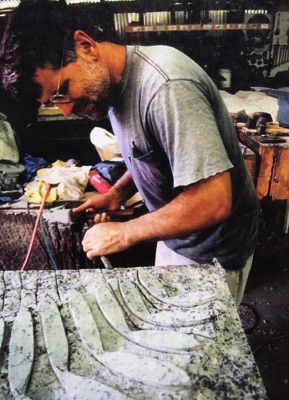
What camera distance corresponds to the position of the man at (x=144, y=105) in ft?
3.79

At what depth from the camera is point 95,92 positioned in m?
1.33

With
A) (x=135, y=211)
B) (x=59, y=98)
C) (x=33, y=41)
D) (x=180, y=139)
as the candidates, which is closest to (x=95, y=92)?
(x=59, y=98)

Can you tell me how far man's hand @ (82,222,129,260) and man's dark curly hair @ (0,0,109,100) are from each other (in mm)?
632

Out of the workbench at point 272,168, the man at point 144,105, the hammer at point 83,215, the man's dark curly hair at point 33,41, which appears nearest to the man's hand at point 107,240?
the man at point 144,105

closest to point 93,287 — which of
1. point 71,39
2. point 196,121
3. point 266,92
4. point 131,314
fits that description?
point 131,314

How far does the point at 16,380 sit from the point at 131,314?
0.36m

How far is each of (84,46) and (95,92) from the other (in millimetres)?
172

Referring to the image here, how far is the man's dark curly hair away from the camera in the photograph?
48.0 inches

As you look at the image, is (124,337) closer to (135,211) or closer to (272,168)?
(135,211)

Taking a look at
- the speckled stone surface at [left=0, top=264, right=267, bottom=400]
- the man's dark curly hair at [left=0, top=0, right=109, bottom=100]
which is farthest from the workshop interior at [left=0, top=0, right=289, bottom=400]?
the man's dark curly hair at [left=0, top=0, right=109, bottom=100]

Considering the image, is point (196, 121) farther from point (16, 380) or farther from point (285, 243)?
point (285, 243)

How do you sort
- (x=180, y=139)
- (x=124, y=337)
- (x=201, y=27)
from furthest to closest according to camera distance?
(x=201, y=27) → (x=180, y=139) → (x=124, y=337)

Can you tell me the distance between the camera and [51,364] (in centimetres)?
91

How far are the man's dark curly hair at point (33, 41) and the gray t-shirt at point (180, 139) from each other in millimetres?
249
